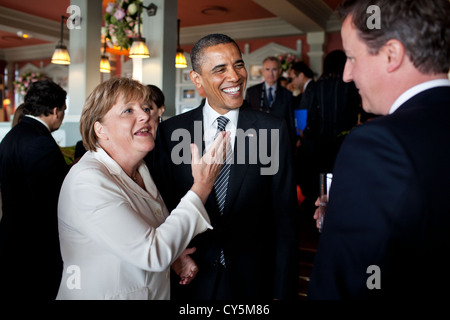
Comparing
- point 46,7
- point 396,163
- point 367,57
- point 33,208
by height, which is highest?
point 46,7

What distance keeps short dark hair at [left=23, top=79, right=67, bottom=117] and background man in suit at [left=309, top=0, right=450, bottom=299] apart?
7.51ft

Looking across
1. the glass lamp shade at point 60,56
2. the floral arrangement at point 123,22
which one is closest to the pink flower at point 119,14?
the floral arrangement at point 123,22

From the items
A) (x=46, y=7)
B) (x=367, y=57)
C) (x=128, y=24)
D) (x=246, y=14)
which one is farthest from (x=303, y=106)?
(x=46, y=7)

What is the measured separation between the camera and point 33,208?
240 centimetres

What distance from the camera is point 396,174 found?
29.1 inches

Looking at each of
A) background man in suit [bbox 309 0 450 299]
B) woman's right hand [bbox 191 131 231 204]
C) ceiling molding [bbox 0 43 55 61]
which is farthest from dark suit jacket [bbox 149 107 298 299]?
ceiling molding [bbox 0 43 55 61]

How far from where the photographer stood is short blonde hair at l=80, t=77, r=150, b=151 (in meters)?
1.41

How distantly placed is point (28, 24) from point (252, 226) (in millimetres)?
9547

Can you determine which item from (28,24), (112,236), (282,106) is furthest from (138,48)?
(28,24)

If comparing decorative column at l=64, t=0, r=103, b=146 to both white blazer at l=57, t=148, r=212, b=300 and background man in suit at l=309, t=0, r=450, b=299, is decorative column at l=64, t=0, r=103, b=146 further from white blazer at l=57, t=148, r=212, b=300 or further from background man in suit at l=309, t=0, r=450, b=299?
background man in suit at l=309, t=0, r=450, b=299

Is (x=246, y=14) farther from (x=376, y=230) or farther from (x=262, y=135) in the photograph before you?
(x=376, y=230)

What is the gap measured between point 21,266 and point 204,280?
1.43m

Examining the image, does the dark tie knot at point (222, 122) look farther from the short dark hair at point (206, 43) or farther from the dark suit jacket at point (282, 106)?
the dark suit jacket at point (282, 106)

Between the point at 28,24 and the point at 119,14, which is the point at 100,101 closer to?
the point at 119,14
